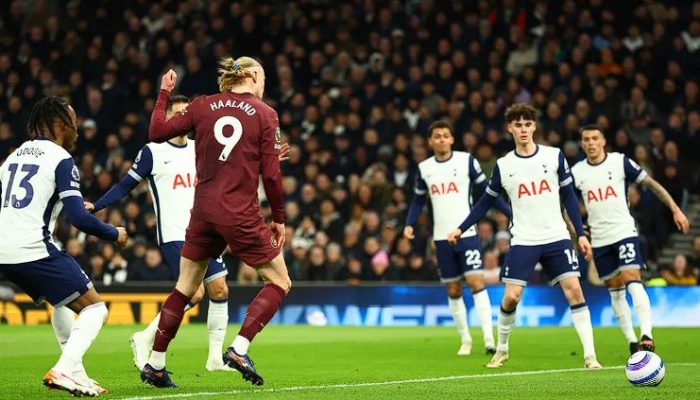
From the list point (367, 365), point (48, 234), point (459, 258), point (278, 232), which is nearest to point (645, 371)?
point (278, 232)

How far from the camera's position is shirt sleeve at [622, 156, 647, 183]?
13539 millimetres

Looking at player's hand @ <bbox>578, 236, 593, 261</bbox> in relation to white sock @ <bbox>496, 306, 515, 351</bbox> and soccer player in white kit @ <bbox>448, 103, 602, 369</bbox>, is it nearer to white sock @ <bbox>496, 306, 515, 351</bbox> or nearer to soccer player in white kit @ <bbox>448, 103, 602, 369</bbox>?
soccer player in white kit @ <bbox>448, 103, 602, 369</bbox>

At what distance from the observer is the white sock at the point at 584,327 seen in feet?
39.2

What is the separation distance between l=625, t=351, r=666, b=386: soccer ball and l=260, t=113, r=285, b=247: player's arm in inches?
111

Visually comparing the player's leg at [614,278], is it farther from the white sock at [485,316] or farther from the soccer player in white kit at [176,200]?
the soccer player in white kit at [176,200]

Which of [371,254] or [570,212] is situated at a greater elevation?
[570,212]

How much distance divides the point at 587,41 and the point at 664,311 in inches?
266

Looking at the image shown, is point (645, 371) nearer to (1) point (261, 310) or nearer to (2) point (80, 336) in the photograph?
(1) point (261, 310)

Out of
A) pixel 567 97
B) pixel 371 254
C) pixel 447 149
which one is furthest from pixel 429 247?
pixel 447 149

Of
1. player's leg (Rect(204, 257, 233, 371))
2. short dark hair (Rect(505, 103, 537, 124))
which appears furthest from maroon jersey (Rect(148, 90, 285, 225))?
short dark hair (Rect(505, 103, 537, 124))

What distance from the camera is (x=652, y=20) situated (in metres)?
25.2

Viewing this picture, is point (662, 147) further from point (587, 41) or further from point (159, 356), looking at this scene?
point (159, 356)

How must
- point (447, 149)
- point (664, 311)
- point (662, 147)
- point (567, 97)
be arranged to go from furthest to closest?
point (567, 97)
point (662, 147)
point (664, 311)
point (447, 149)

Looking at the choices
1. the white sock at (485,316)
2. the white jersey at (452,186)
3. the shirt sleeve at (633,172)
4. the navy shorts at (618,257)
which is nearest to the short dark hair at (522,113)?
the shirt sleeve at (633,172)
